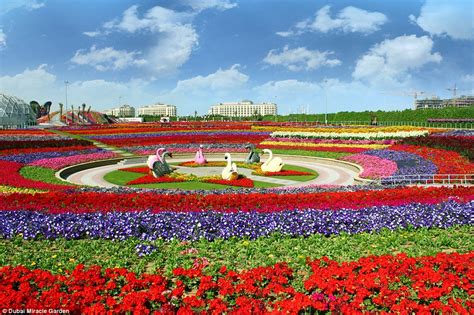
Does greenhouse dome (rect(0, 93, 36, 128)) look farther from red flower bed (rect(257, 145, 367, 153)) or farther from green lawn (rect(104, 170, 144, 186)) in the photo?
green lawn (rect(104, 170, 144, 186))

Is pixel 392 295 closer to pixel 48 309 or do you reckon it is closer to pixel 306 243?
pixel 306 243

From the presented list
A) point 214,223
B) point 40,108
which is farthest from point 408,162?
point 40,108

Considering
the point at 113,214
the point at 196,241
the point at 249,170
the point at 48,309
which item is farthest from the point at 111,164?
the point at 48,309

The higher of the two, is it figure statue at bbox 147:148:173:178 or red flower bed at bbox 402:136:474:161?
red flower bed at bbox 402:136:474:161

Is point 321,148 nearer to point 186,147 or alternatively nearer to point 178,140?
point 186,147

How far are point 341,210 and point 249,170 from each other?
1404 cm

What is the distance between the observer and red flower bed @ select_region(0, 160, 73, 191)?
16.6 m

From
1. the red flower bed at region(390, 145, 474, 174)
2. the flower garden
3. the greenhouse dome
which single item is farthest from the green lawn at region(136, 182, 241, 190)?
the greenhouse dome

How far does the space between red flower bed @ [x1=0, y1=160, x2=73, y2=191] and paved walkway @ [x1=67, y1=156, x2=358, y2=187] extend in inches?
103

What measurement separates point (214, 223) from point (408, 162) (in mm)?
16349

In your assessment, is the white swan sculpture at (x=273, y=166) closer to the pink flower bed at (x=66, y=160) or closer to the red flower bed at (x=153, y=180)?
the red flower bed at (x=153, y=180)

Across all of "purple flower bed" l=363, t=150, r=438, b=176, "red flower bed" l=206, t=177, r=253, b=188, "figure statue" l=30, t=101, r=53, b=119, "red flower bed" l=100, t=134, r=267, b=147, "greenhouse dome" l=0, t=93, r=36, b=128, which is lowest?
"red flower bed" l=206, t=177, r=253, b=188

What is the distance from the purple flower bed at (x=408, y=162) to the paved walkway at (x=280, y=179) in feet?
7.85

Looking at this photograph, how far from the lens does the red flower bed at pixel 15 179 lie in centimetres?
1657
